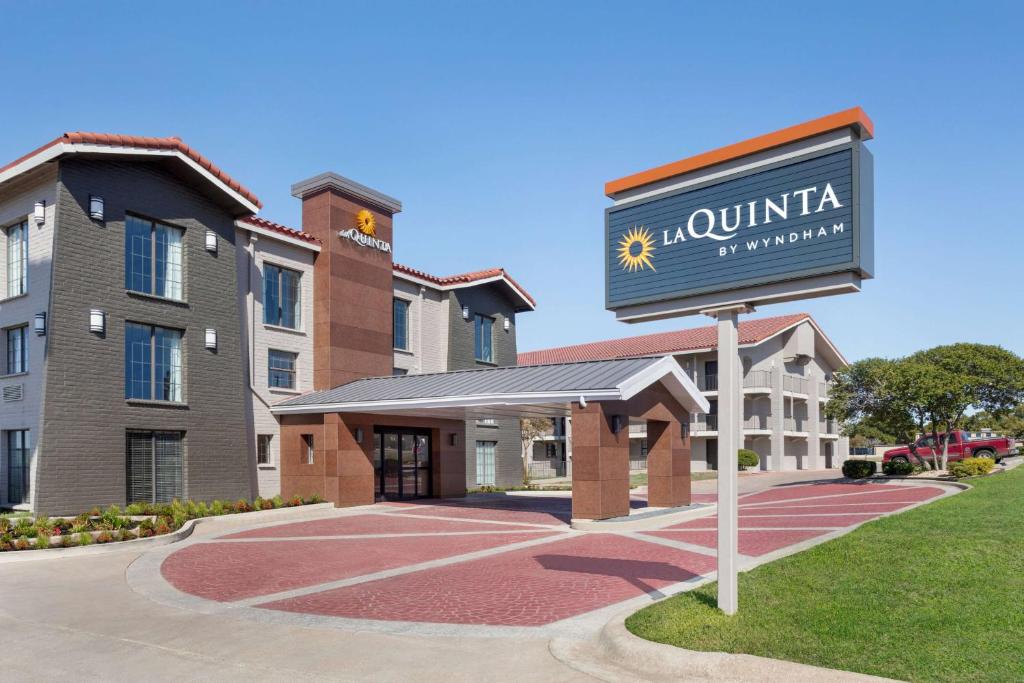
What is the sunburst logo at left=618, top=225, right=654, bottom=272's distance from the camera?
34.2ft

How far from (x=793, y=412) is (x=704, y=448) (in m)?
7.51

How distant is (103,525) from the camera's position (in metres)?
17.5

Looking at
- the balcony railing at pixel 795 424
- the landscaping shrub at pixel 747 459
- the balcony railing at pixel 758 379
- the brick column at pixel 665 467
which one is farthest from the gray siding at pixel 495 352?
the balcony railing at pixel 795 424

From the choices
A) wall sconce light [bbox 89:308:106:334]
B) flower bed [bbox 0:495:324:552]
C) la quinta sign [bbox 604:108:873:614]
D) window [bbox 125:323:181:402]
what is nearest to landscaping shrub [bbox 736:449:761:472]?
flower bed [bbox 0:495:324:552]

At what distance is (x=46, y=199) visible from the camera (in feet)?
68.7

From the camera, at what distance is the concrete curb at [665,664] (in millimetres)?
7117

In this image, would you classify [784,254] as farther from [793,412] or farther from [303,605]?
[793,412]

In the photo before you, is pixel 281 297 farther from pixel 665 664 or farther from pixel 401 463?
pixel 665 664

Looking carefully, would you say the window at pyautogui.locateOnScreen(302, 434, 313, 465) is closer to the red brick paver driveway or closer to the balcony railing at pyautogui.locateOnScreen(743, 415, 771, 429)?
the red brick paver driveway

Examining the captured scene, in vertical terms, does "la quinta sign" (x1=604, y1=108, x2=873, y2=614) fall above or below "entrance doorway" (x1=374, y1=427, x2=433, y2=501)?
above

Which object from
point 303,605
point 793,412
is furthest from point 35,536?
point 793,412

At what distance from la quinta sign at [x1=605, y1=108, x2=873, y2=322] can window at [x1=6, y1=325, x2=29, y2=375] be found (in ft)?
59.3

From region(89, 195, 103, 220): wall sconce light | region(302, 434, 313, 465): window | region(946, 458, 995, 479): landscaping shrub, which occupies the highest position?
region(89, 195, 103, 220): wall sconce light

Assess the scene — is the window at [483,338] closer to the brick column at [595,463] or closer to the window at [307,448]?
the window at [307,448]
